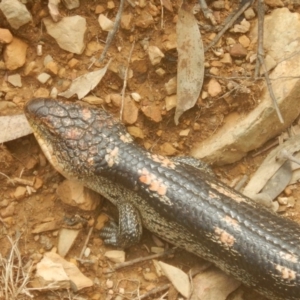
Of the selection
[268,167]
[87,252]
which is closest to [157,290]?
[87,252]

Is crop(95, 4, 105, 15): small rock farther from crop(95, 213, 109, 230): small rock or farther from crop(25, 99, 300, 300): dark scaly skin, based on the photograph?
crop(95, 213, 109, 230): small rock

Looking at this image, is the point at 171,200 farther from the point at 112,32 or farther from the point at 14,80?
the point at 14,80

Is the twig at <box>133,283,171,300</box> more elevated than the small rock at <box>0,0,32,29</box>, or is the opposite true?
the small rock at <box>0,0,32,29</box>

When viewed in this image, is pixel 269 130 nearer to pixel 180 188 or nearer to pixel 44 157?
pixel 180 188

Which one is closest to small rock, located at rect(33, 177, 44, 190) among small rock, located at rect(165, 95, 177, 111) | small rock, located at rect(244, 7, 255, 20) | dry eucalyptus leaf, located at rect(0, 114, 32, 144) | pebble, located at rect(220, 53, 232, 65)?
dry eucalyptus leaf, located at rect(0, 114, 32, 144)

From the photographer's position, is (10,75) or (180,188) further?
(10,75)

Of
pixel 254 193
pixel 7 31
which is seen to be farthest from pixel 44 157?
pixel 254 193
